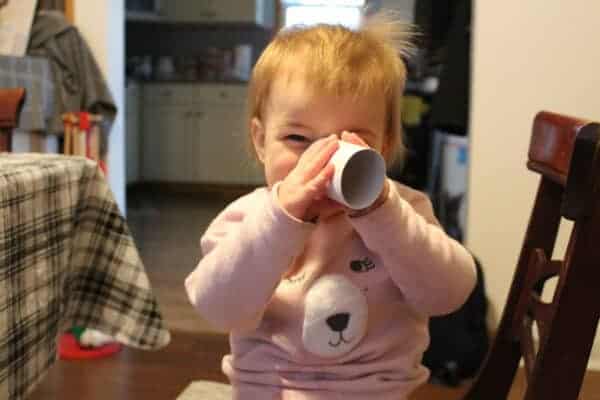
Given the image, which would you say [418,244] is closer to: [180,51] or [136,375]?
[136,375]

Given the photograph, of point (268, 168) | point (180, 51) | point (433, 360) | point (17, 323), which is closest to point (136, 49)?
point (180, 51)

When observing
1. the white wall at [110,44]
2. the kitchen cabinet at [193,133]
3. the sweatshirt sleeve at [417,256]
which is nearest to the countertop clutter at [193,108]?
the kitchen cabinet at [193,133]

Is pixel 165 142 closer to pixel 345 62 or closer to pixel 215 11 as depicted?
pixel 215 11

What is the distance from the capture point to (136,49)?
6.14 metres

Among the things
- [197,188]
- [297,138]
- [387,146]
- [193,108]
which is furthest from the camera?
[197,188]

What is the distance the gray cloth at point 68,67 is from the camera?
9.04ft

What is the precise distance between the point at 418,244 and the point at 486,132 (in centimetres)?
154

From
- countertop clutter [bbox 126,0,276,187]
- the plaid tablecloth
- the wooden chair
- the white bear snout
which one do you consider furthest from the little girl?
countertop clutter [bbox 126,0,276,187]

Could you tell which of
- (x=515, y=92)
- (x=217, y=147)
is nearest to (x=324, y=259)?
(x=515, y=92)

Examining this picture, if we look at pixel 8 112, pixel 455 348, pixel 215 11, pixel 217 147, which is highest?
pixel 215 11

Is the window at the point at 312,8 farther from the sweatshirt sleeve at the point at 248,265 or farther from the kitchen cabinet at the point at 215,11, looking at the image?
the sweatshirt sleeve at the point at 248,265

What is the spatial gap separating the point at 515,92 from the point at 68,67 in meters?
1.61

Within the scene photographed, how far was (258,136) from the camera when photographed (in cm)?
91

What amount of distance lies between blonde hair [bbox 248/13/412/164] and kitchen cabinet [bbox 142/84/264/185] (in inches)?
188
